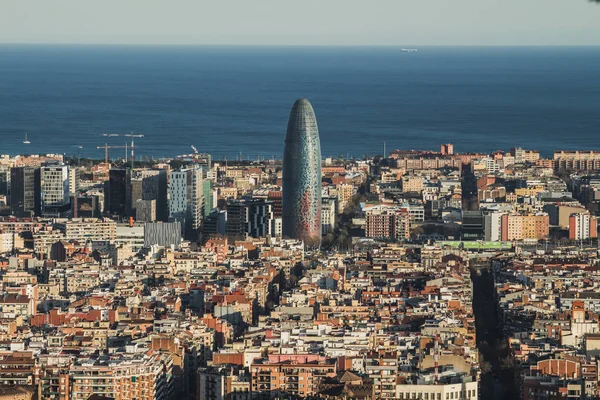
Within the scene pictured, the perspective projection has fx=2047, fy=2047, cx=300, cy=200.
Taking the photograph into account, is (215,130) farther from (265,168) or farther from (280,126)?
(265,168)

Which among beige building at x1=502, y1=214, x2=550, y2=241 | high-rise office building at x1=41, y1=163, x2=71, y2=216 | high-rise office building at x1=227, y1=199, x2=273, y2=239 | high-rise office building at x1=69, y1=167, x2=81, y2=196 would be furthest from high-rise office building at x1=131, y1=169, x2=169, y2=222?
beige building at x1=502, y1=214, x2=550, y2=241

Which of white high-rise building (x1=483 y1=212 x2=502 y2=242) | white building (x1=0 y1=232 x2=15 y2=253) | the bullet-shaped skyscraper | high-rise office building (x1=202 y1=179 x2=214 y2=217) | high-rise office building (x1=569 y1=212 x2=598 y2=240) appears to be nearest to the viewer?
white building (x1=0 y1=232 x2=15 y2=253)

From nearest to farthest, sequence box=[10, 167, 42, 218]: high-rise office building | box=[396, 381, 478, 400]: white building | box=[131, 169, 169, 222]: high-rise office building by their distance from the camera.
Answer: box=[396, 381, 478, 400]: white building < box=[131, 169, 169, 222]: high-rise office building < box=[10, 167, 42, 218]: high-rise office building

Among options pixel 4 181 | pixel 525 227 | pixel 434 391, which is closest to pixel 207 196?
pixel 4 181

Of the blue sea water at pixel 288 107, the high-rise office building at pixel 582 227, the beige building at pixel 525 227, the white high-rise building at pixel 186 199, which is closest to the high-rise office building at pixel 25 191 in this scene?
the white high-rise building at pixel 186 199

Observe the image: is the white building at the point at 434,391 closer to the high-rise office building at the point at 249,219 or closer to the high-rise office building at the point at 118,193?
the high-rise office building at the point at 249,219

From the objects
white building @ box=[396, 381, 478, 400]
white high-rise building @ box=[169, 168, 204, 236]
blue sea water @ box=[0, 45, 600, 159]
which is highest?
blue sea water @ box=[0, 45, 600, 159]

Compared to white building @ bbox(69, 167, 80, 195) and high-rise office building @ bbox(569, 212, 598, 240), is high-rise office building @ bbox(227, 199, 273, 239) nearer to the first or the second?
white building @ bbox(69, 167, 80, 195)

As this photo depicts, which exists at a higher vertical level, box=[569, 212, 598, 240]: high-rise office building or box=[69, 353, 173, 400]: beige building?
box=[569, 212, 598, 240]: high-rise office building
